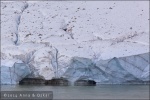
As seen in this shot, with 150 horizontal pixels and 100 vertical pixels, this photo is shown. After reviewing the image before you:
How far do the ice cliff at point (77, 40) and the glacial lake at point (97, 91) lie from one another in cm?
61

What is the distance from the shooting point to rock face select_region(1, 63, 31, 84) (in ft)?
62.4

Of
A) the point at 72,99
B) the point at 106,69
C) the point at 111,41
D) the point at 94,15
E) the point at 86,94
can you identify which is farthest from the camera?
the point at 94,15

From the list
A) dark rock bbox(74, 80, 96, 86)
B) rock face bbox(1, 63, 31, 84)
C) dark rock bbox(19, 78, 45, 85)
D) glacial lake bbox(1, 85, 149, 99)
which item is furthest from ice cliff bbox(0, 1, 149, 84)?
glacial lake bbox(1, 85, 149, 99)

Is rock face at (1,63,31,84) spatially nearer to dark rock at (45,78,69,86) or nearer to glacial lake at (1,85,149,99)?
glacial lake at (1,85,149,99)

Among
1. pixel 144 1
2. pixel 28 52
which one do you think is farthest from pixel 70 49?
pixel 144 1

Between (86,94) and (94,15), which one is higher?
(94,15)

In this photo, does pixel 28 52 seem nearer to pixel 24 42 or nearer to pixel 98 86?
pixel 24 42

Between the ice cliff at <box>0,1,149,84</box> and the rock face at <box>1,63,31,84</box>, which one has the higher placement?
the ice cliff at <box>0,1,149,84</box>

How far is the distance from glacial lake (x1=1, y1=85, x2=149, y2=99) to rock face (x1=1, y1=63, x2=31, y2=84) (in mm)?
484

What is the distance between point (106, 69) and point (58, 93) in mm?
2672

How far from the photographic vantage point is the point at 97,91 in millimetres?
17094

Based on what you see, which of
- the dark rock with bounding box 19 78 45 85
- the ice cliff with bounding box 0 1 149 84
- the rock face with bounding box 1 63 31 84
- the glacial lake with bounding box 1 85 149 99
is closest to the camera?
the glacial lake with bounding box 1 85 149 99

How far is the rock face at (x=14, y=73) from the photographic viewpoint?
62.4ft

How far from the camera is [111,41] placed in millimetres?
20188
